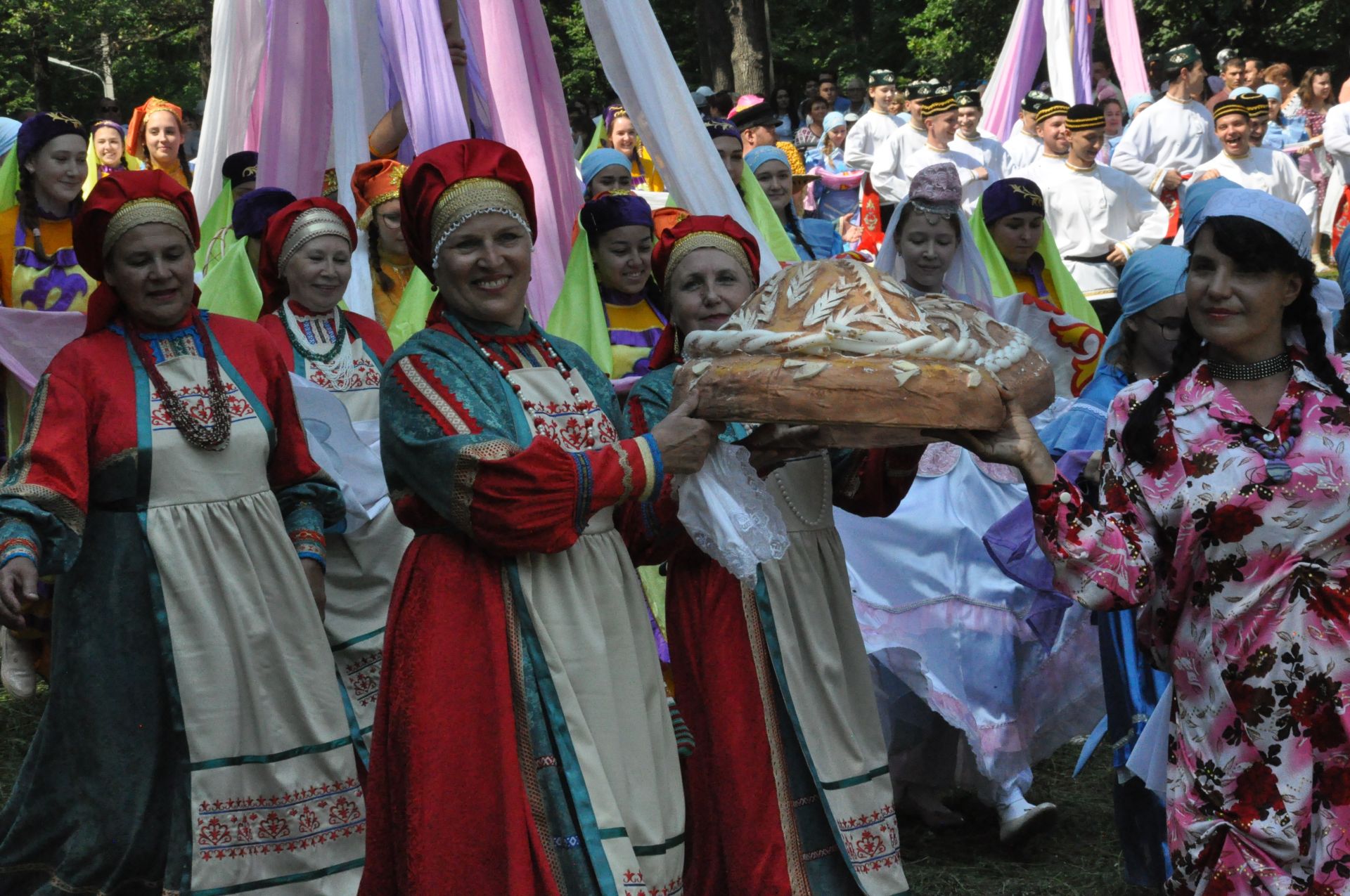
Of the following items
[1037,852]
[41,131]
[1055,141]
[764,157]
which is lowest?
[1037,852]

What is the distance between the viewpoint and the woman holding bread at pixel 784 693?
11.2ft

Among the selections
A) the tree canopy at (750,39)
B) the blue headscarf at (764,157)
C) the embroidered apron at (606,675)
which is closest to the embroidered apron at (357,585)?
the embroidered apron at (606,675)

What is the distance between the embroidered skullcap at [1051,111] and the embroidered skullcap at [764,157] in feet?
7.61

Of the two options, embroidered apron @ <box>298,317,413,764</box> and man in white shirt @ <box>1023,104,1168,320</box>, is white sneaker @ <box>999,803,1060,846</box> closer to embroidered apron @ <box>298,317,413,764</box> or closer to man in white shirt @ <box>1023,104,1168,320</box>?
embroidered apron @ <box>298,317,413,764</box>

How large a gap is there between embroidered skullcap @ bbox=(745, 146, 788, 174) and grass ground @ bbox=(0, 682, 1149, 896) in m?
3.74

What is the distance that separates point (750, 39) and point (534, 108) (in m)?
13.7

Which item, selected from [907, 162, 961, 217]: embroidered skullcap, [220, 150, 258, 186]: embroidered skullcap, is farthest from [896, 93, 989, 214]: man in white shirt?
[220, 150, 258, 186]: embroidered skullcap

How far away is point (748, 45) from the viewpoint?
19.6 metres

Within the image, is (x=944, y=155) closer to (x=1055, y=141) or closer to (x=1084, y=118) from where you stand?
(x=1055, y=141)

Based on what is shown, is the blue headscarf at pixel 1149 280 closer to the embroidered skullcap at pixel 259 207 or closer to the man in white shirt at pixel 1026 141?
the embroidered skullcap at pixel 259 207

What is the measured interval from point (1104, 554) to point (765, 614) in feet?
2.62

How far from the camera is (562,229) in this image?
6.42m

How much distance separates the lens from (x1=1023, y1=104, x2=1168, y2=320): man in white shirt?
9.26 meters

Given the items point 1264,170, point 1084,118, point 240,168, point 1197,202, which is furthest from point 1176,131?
point 1197,202
